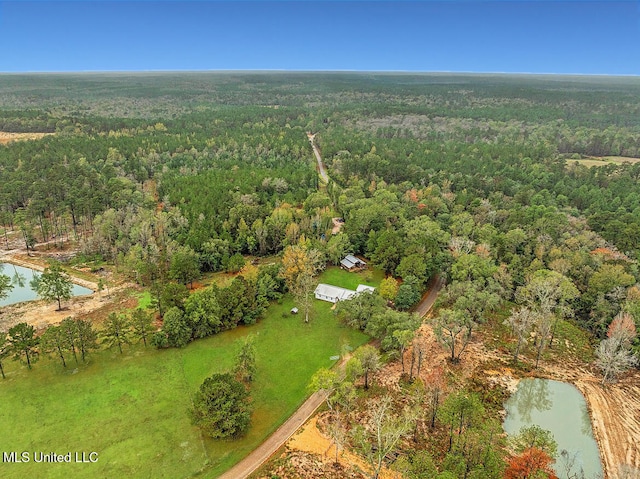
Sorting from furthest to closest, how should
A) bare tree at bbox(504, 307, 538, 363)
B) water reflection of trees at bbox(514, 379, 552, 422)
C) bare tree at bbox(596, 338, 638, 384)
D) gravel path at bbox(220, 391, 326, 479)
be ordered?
bare tree at bbox(504, 307, 538, 363), bare tree at bbox(596, 338, 638, 384), water reflection of trees at bbox(514, 379, 552, 422), gravel path at bbox(220, 391, 326, 479)

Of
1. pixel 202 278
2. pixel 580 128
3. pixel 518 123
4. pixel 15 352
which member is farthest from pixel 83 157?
pixel 580 128

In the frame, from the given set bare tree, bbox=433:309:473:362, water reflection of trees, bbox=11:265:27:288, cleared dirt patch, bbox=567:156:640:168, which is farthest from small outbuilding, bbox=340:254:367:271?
cleared dirt patch, bbox=567:156:640:168

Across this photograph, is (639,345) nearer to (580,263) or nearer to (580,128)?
(580,263)

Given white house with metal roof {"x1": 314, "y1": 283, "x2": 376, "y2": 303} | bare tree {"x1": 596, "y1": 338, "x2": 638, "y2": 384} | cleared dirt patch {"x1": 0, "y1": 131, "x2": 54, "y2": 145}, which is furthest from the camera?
cleared dirt patch {"x1": 0, "y1": 131, "x2": 54, "y2": 145}

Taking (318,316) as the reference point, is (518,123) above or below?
above

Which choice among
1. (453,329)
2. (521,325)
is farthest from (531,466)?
(521,325)

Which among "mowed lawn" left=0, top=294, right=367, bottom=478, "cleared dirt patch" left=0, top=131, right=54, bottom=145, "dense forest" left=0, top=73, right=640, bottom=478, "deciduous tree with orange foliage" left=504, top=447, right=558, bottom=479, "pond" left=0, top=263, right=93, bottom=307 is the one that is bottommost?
"mowed lawn" left=0, top=294, right=367, bottom=478

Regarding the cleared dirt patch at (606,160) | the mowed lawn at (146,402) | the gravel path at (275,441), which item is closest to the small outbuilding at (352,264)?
the mowed lawn at (146,402)

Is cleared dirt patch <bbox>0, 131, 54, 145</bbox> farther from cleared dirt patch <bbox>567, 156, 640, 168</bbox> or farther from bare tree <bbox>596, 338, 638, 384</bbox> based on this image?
cleared dirt patch <bbox>567, 156, 640, 168</bbox>
